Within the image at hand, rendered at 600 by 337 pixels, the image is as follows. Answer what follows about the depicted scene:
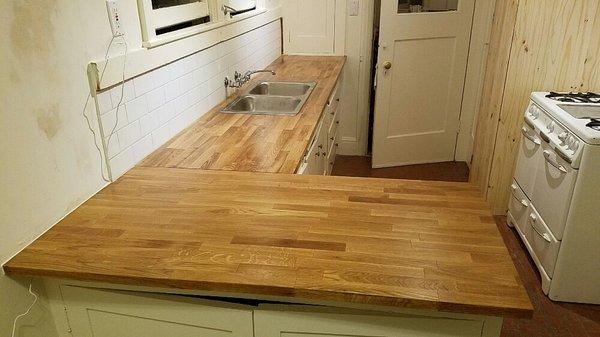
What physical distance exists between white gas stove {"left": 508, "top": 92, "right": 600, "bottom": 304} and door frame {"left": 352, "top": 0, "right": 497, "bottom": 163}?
1.14 meters

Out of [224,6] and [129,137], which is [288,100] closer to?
[224,6]

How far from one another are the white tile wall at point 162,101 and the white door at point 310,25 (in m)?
1.19

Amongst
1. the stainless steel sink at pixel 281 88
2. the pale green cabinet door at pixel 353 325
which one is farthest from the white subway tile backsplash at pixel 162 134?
the stainless steel sink at pixel 281 88

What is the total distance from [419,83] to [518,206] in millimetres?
1402

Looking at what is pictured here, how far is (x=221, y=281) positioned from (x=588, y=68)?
262 centimetres

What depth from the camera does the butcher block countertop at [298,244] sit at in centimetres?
105

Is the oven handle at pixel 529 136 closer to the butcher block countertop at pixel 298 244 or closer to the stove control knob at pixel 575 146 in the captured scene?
the stove control knob at pixel 575 146

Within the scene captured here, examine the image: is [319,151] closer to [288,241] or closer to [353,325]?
[288,241]

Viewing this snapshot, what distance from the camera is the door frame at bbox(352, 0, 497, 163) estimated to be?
351 centimetres

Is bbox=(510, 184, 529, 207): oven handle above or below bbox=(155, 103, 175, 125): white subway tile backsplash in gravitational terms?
below

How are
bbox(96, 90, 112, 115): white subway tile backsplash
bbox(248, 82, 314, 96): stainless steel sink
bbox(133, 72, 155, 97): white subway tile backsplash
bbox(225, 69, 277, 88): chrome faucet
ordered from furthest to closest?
bbox(248, 82, 314, 96): stainless steel sink, bbox(225, 69, 277, 88): chrome faucet, bbox(133, 72, 155, 97): white subway tile backsplash, bbox(96, 90, 112, 115): white subway tile backsplash

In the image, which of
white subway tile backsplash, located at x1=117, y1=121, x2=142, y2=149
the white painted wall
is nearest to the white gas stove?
white subway tile backsplash, located at x1=117, y1=121, x2=142, y2=149

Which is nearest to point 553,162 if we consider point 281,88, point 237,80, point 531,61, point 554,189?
point 554,189

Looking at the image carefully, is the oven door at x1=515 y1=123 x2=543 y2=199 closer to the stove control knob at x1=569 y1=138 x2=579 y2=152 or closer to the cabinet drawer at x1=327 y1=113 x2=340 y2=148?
the stove control knob at x1=569 y1=138 x2=579 y2=152
